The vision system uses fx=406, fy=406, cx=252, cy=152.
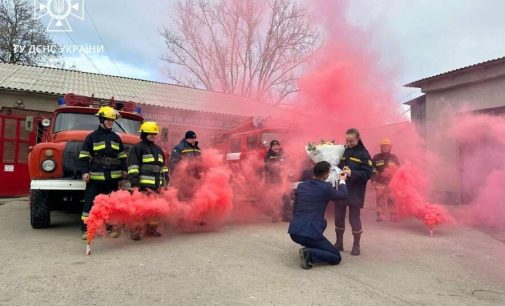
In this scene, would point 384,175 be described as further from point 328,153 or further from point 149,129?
point 149,129

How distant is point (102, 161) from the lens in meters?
6.34

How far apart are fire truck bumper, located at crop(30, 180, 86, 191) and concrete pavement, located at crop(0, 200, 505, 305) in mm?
848

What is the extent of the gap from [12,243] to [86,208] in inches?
52.6

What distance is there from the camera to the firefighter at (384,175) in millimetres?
8688

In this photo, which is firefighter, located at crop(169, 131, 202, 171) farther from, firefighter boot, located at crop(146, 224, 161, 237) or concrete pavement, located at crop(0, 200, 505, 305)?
concrete pavement, located at crop(0, 200, 505, 305)

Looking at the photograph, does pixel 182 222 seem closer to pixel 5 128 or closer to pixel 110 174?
pixel 110 174

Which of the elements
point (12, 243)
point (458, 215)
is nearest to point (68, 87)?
point (12, 243)

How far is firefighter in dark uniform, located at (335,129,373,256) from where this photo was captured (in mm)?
5875

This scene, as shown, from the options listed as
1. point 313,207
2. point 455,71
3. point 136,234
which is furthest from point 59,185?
point 455,71

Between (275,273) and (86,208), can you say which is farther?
(86,208)

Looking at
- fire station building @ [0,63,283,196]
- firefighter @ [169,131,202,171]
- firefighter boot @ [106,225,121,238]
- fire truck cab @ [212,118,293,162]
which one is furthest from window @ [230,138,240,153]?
firefighter boot @ [106,225,121,238]

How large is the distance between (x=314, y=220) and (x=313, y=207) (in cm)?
16

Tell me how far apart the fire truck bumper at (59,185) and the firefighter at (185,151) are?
1.56 metres

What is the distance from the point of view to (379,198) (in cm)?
892
